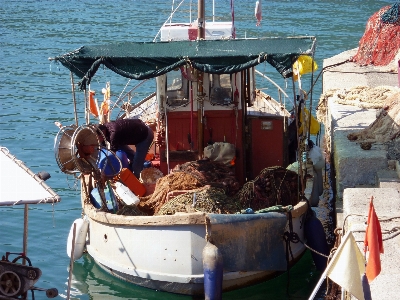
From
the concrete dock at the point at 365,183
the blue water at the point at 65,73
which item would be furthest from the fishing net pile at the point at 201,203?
the concrete dock at the point at 365,183

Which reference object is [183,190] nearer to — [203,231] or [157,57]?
[203,231]

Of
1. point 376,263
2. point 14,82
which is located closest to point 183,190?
point 376,263

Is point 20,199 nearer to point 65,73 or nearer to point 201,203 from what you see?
point 201,203

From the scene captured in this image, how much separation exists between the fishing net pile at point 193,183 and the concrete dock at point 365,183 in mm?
1654

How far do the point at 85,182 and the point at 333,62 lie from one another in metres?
11.2

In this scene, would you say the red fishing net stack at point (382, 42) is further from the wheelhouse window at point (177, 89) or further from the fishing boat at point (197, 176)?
the wheelhouse window at point (177, 89)

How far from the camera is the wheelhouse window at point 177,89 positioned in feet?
39.6

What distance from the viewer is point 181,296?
10.7 meters

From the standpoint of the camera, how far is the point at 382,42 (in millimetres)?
20688

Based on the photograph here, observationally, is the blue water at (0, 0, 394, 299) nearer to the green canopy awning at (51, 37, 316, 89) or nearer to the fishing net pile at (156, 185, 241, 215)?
the fishing net pile at (156, 185, 241, 215)

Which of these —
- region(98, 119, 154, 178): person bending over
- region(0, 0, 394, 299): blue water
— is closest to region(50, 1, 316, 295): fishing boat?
region(98, 119, 154, 178): person bending over

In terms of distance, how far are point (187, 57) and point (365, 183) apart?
11.3 feet

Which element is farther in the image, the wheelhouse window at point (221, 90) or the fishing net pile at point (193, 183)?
the wheelhouse window at point (221, 90)

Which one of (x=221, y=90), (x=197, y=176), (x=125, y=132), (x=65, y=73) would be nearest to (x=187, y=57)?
(x=221, y=90)
